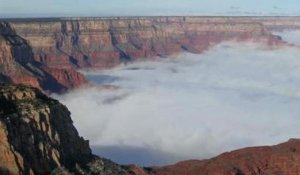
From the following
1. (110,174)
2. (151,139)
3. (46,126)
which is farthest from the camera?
(151,139)

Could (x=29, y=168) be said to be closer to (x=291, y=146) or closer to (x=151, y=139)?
(x=291, y=146)

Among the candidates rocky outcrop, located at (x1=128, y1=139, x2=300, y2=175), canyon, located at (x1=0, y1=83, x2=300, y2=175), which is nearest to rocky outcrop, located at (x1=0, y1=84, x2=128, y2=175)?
canyon, located at (x1=0, y1=83, x2=300, y2=175)

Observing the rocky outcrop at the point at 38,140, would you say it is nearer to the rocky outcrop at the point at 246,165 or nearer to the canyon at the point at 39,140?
the canyon at the point at 39,140

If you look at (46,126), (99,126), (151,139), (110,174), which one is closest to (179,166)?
(110,174)

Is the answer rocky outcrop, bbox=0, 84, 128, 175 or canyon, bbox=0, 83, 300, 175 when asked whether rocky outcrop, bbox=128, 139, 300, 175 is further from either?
rocky outcrop, bbox=0, 84, 128, 175

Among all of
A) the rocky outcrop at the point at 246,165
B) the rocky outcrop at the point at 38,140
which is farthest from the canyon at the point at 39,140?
the rocky outcrop at the point at 246,165
